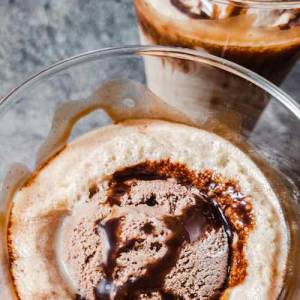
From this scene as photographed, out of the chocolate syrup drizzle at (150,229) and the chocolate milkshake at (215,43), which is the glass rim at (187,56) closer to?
the chocolate milkshake at (215,43)

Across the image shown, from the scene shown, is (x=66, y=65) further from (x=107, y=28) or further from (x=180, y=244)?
(x=107, y=28)

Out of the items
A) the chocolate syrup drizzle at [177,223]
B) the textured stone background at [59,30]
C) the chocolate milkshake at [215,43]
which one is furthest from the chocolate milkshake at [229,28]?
the textured stone background at [59,30]

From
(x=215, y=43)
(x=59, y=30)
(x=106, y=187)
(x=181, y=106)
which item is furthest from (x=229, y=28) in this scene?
(x=59, y=30)

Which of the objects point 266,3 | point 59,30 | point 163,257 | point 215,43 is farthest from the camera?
point 59,30

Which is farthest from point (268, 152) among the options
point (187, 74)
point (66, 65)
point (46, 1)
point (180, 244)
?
point (46, 1)

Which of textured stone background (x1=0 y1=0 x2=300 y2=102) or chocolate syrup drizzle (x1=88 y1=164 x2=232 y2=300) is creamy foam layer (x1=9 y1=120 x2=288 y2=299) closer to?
chocolate syrup drizzle (x1=88 y1=164 x2=232 y2=300)

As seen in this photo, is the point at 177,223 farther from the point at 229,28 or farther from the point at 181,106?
the point at 229,28

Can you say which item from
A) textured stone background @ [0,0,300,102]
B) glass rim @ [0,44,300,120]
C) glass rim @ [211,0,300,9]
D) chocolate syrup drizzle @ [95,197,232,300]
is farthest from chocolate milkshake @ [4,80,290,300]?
textured stone background @ [0,0,300,102]
